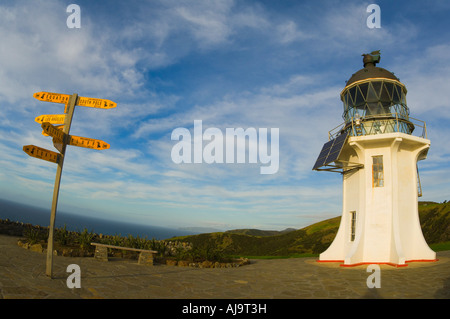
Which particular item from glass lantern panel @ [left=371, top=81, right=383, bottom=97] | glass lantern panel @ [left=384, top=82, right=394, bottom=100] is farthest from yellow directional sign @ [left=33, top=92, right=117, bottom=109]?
glass lantern panel @ [left=384, top=82, right=394, bottom=100]

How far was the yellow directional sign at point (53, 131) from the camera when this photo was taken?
6.33 metres

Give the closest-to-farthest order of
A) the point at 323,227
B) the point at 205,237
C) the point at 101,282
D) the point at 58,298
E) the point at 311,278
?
1. the point at 58,298
2. the point at 101,282
3. the point at 311,278
4. the point at 323,227
5. the point at 205,237

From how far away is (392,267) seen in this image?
11352 mm

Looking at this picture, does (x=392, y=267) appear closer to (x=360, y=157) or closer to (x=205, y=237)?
(x=360, y=157)

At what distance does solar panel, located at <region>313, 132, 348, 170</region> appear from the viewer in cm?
1332

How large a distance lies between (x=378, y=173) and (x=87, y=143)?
13061mm

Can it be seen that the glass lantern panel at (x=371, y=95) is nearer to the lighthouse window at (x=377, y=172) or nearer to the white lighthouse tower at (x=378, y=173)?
the white lighthouse tower at (x=378, y=173)

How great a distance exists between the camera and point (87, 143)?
725 cm

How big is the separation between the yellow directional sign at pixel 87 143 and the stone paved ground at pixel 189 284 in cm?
345

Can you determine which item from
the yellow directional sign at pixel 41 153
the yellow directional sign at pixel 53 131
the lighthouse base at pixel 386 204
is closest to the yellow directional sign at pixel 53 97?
the yellow directional sign at pixel 53 131

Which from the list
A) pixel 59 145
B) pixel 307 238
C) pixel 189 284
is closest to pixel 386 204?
pixel 189 284

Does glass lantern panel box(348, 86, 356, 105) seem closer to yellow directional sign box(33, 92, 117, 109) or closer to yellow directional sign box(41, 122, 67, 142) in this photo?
yellow directional sign box(33, 92, 117, 109)

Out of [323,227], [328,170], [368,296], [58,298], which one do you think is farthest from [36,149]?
[323,227]
